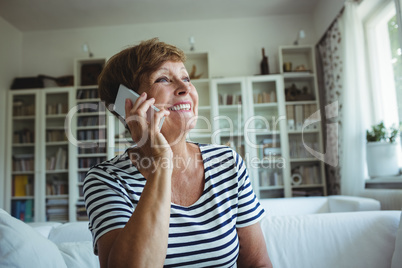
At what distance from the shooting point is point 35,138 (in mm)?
4504

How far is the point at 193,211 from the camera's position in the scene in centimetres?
102

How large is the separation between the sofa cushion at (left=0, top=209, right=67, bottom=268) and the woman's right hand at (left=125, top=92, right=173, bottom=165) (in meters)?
0.40

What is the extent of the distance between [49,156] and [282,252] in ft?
12.8

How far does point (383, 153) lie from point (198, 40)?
3.03 metres

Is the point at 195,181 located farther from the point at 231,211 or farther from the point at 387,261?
the point at 387,261

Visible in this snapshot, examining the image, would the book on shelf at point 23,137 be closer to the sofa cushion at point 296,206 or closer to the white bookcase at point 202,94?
the white bookcase at point 202,94

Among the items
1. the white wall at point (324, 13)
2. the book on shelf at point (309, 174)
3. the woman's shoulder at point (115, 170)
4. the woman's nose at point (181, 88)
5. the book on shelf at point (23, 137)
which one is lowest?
the book on shelf at point (309, 174)

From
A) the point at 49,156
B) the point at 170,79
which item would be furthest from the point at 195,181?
the point at 49,156

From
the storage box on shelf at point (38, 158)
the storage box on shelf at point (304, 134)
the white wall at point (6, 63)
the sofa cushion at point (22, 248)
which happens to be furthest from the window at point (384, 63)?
the white wall at point (6, 63)

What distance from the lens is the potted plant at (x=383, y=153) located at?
288 centimetres

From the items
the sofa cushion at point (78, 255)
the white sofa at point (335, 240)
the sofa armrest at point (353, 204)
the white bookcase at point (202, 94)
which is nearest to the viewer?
the sofa cushion at point (78, 255)

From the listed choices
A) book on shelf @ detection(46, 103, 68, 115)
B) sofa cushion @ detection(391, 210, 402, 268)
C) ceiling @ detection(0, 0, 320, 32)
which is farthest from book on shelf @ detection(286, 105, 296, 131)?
book on shelf @ detection(46, 103, 68, 115)

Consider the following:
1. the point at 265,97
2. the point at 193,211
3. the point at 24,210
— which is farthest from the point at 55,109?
the point at 193,211

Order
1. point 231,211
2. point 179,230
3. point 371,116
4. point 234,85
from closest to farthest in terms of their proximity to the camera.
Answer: point 179,230 → point 231,211 → point 371,116 → point 234,85
